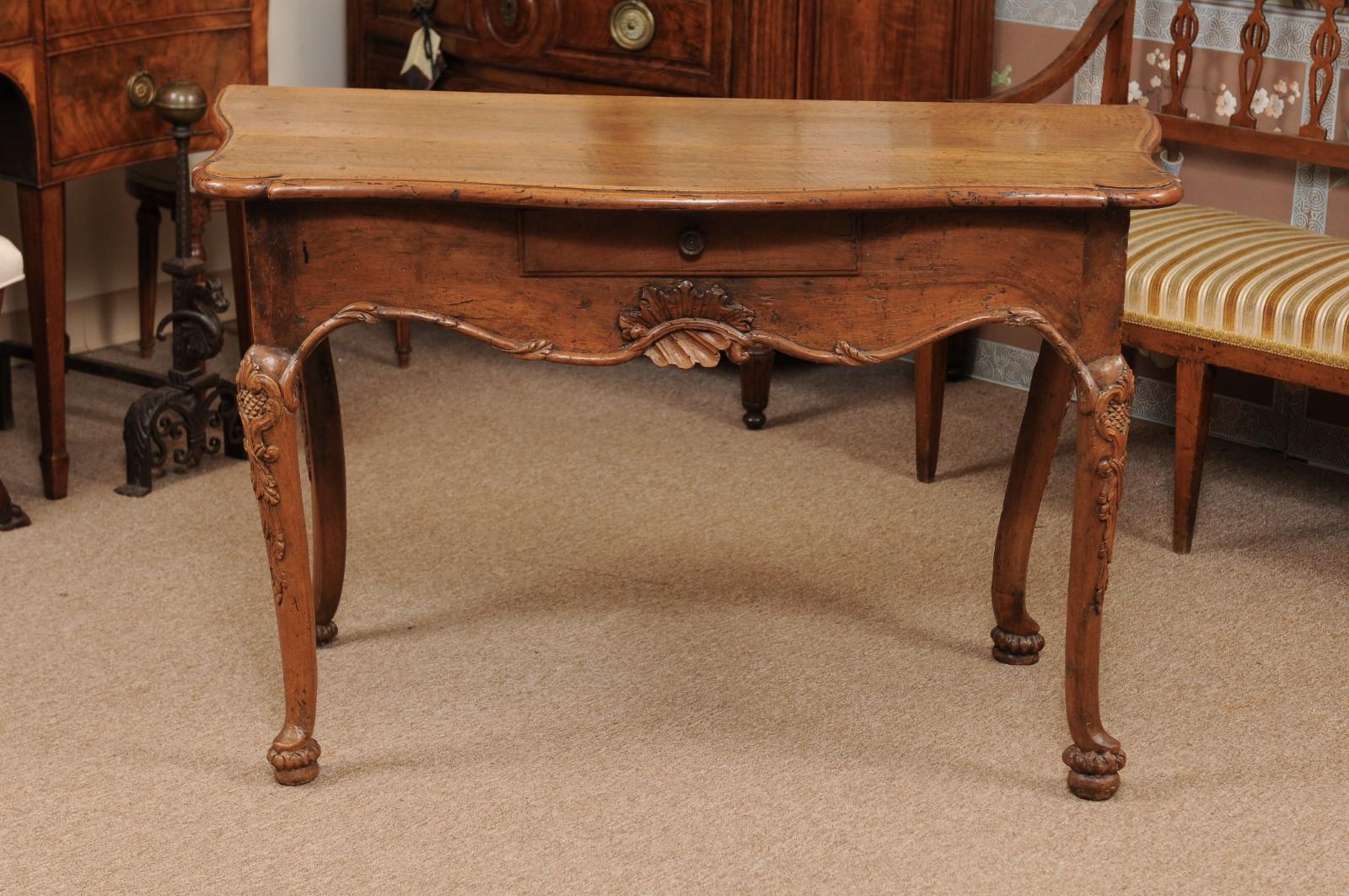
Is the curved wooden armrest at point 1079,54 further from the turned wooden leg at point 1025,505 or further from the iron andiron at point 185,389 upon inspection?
the iron andiron at point 185,389

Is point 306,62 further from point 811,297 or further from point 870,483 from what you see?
point 811,297

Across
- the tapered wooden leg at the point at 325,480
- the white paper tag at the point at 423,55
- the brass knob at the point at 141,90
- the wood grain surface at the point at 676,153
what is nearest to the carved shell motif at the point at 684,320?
the wood grain surface at the point at 676,153

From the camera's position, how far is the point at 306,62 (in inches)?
170

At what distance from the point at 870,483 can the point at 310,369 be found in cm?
131

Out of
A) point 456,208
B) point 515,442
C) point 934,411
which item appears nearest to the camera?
point 456,208

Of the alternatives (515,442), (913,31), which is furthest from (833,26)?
(515,442)

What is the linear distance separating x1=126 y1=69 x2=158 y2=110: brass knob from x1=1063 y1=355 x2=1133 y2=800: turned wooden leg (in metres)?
1.96

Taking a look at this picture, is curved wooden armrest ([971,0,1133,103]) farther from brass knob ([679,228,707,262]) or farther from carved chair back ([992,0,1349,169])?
brass knob ([679,228,707,262])

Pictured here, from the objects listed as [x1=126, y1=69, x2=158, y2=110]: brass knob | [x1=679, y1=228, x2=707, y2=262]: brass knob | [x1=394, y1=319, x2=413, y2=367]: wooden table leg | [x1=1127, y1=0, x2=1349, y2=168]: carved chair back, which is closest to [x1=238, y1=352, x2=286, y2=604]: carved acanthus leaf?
[x1=679, y1=228, x2=707, y2=262]: brass knob

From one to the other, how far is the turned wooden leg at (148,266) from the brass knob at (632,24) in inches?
45.6

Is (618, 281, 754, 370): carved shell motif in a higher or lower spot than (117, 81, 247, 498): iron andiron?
higher

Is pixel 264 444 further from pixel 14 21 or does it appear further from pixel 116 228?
pixel 116 228

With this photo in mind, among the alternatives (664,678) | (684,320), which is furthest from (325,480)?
(684,320)

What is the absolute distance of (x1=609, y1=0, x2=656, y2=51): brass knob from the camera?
11.7ft
